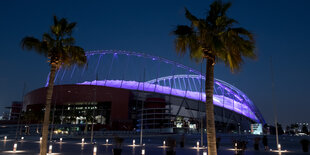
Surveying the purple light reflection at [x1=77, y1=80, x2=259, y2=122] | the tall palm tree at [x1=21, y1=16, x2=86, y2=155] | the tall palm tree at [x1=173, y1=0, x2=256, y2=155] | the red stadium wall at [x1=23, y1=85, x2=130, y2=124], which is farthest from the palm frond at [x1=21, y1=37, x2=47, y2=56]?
the purple light reflection at [x1=77, y1=80, x2=259, y2=122]

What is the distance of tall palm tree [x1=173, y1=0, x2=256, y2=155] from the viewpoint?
11.9 meters

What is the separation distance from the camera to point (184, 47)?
41.5ft

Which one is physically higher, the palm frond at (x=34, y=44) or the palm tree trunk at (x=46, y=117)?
the palm frond at (x=34, y=44)

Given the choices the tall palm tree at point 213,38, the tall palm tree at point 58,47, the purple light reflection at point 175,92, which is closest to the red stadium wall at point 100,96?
the purple light reflection at point 175,92

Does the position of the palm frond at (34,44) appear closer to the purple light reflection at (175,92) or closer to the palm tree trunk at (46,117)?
the palm tree trunk at (46,117)

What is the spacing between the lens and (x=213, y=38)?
37.9 ft

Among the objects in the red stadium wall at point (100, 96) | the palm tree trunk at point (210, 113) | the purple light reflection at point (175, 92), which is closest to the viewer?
the palm tree trunk at point (210, 113)

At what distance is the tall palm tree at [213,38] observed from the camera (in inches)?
468

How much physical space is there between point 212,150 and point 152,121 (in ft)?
296

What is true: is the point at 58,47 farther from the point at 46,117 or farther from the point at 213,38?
the point at 213,38

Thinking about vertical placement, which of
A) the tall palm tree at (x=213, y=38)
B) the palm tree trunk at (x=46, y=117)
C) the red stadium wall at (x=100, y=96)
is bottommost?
the palm tree trunk at (x=46, y=117)

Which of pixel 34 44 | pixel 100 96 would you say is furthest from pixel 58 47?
pixel 100 96

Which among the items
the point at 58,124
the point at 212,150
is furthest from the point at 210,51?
the point at 58,124

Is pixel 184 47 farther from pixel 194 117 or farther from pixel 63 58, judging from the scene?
pixel 194 117
